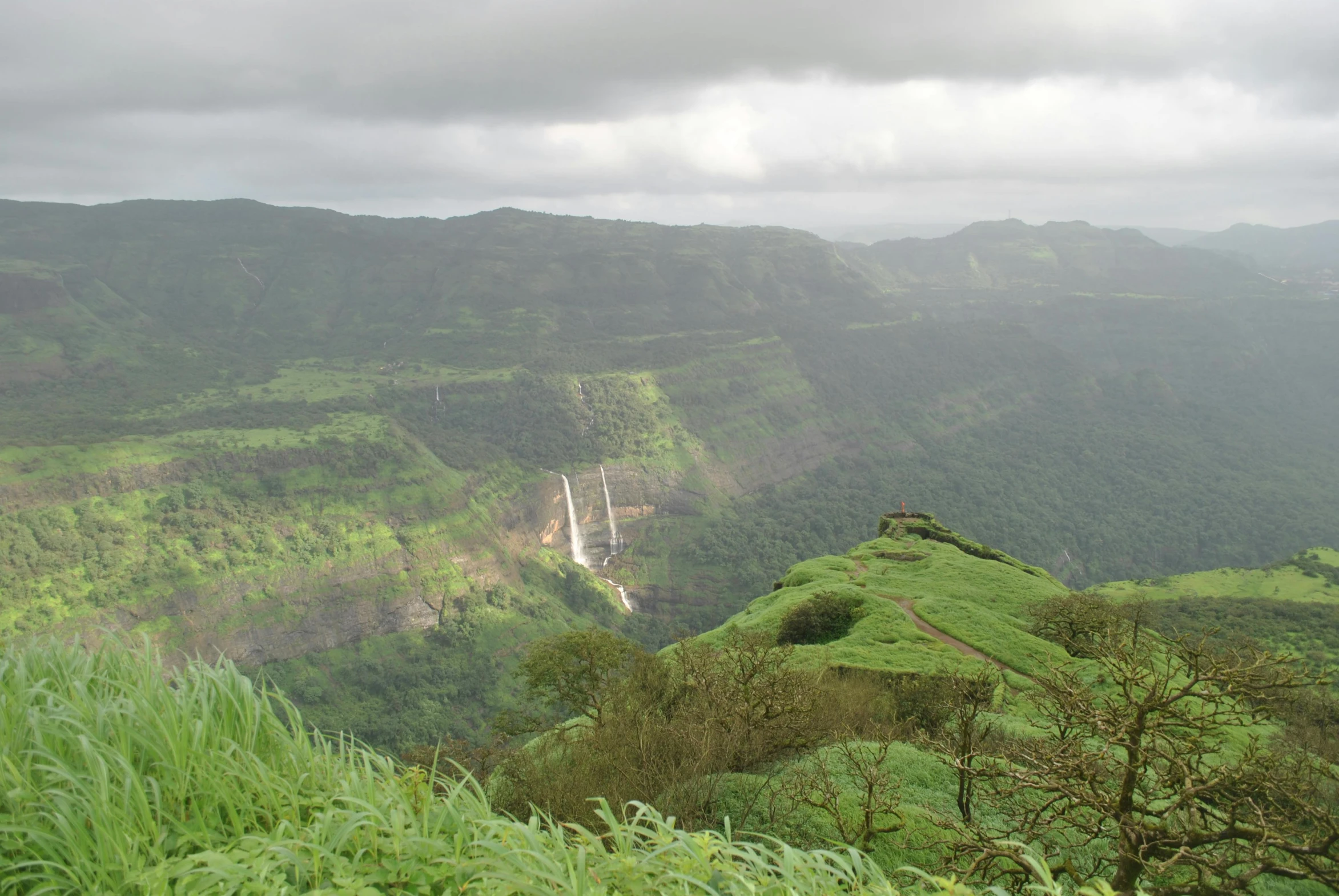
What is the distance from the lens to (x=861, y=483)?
140 m

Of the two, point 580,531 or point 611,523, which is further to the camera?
point 611,523

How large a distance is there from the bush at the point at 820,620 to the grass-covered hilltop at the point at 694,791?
772 cm

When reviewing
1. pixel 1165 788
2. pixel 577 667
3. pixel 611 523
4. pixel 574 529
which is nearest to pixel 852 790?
pixel 1165 788

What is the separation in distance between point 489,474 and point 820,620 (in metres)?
90.9

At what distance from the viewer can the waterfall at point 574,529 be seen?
384 feet

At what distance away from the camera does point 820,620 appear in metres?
29.2

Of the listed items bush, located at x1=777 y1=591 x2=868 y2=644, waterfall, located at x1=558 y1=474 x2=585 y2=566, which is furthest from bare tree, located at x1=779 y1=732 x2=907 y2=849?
waterfall, located at x1=558 y1=474 x2=585 y2=566

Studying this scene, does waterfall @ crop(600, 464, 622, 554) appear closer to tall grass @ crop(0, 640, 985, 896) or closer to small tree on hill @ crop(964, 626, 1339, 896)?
small tree on hill @ crop(964, 626, 1339, 896)

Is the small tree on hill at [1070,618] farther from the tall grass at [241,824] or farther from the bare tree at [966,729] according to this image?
the tall grass at [241,824]

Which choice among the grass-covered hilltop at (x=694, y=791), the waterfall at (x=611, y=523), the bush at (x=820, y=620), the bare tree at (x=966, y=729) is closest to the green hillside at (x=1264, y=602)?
the bush at (x=820, y=620)

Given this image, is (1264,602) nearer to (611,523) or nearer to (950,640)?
(950,640)

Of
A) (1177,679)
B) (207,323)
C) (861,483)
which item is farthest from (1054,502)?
(207,323)

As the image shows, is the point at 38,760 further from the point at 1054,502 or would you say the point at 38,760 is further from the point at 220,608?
the point at 1054,502

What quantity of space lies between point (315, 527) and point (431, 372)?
75338 mm
